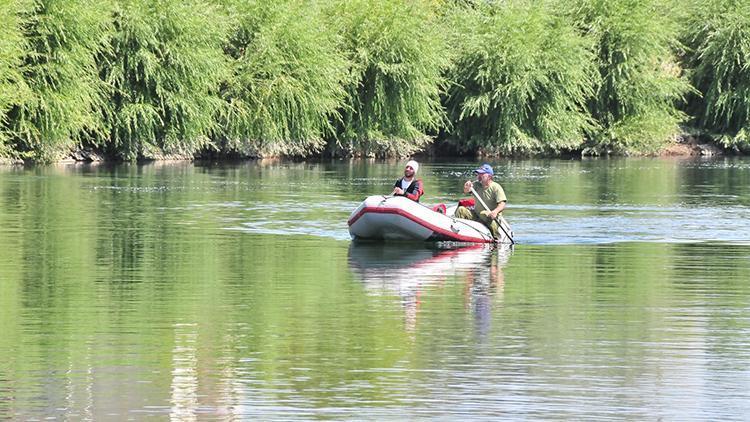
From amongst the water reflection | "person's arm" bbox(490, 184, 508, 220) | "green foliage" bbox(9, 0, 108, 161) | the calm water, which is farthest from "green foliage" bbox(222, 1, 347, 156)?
the water reflection

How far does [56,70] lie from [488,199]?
2604 cm

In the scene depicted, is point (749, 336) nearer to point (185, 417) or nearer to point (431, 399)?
point (431, 399)

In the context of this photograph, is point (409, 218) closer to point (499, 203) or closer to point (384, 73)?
point (499, 203)

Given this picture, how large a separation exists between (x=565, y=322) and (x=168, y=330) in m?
3.86

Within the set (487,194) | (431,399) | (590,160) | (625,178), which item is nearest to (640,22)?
(590,160)

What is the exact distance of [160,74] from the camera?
52875mm

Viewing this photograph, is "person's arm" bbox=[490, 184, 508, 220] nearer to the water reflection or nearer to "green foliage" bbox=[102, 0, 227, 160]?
the water reflection

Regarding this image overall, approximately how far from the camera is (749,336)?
15086 mm

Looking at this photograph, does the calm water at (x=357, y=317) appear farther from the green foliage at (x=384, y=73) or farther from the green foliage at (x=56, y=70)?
the green foliage at (x=384, y=73)

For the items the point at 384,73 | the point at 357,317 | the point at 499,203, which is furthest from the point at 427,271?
the point at 384,73

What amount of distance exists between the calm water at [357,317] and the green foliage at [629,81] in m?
35.1

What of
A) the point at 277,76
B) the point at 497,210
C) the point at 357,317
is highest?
the point at 277,76

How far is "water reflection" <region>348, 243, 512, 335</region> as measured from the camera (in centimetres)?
1755

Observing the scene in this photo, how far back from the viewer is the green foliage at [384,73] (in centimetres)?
6084
